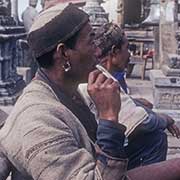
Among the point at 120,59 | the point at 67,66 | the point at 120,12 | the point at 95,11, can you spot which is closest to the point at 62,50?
the point at 67,66

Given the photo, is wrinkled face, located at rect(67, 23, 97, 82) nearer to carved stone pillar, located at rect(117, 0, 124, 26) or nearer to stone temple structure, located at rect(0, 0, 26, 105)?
stone temple structure, located at rect(0, 0, 26, 105)

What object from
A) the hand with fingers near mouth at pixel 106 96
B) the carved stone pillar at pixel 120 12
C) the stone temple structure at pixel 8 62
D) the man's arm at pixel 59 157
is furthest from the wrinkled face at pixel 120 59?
the carved stone pillar at pixel 120 12

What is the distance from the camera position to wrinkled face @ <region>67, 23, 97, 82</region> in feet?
7.75

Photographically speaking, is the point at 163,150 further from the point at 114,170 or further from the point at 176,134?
the point at 114,170

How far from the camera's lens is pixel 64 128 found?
2.13m

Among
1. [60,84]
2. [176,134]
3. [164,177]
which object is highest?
[60,84]

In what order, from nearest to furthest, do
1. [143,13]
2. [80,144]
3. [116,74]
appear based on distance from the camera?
[80,144]
[116,74]
[143,13]

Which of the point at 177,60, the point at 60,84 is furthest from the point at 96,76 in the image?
the point at 177,60

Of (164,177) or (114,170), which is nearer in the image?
(114,170)

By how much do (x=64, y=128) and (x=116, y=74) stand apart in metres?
1.54

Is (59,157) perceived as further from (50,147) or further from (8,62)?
(8,62)

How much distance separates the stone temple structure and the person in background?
444 cm

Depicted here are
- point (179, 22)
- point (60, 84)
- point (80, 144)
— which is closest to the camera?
point (80, 144)

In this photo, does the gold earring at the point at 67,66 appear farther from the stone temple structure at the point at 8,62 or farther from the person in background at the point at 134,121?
the stone temple structure at the point at 8,62
